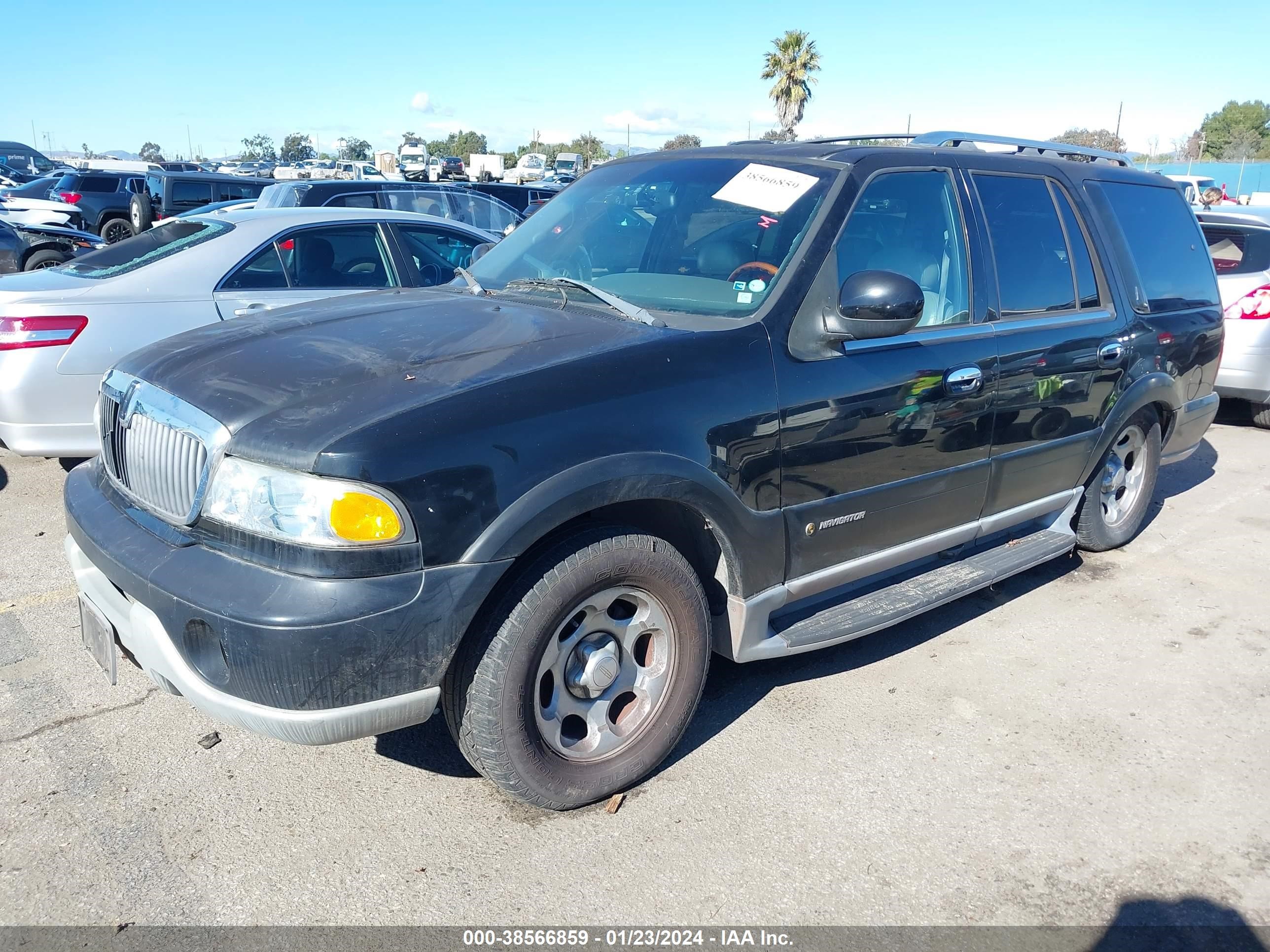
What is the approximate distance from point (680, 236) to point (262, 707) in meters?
2.17

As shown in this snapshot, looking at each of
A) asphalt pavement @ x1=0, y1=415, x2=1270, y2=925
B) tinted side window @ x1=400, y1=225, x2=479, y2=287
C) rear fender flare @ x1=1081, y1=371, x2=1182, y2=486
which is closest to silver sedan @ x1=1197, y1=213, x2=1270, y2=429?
rear fender flare @ x1=1081, y1=371, x2=1182, y2=486

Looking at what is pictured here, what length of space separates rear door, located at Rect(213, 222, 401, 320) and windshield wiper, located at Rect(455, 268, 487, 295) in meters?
1.74

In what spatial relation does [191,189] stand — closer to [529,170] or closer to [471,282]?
[471,282]

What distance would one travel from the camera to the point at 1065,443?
4.32 m

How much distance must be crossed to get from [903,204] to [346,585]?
254 centimetres

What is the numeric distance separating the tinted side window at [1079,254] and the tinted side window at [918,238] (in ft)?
2.77

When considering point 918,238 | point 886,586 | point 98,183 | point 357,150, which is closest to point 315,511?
point 886,586

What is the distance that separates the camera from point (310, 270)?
609 centimetres

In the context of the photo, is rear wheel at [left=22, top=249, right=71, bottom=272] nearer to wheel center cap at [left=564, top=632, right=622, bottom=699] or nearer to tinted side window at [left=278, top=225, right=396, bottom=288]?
tinted side window at [left=278, top=225, right=396, bottom=288]

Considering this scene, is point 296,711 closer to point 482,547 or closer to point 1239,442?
point 482,547

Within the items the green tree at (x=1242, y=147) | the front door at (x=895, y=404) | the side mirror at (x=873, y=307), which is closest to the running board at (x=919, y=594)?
the front door at (x=895, y=404)

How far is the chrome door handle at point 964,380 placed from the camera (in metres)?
3.59

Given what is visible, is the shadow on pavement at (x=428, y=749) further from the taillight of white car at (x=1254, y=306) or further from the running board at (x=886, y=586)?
the taillight of white car at (x=1254, y=306)

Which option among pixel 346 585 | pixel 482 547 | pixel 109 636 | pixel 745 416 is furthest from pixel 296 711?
pixel 745 416
